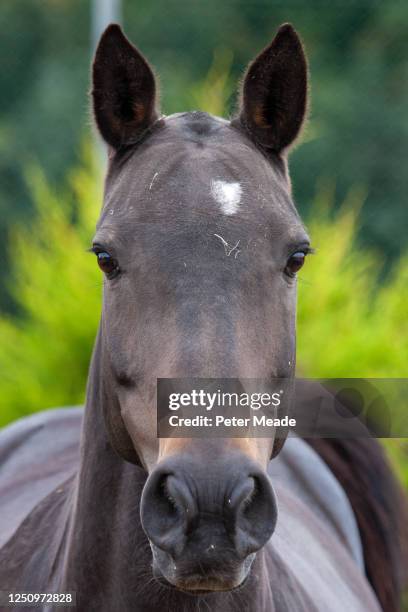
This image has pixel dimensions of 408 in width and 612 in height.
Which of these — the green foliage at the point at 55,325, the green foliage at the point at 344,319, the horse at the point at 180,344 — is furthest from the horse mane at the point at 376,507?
the green foliage at the point at 55,325

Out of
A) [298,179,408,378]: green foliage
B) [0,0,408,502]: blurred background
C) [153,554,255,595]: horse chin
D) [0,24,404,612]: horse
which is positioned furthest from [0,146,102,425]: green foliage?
[153,554,255,595]: horse chin

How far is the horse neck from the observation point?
2.27 meters

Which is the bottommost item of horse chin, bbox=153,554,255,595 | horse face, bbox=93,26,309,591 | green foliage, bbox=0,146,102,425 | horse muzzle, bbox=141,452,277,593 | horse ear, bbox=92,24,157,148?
horse chin, bbox=153,554,255,595

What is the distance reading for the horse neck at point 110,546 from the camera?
7.44 ft

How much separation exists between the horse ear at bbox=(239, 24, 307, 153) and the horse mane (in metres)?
2.04

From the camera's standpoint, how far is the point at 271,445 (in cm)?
221

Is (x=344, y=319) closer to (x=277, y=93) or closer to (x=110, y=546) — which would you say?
(x=277, y=93)

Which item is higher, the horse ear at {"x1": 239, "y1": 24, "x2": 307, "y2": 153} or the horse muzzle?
the horse ear at {"x1": 239, "y1": 24, "x2": 307, "y2": 153}

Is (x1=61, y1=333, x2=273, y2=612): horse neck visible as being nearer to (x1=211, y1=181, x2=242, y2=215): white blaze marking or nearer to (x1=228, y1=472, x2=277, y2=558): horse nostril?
(x1=228, y1=472, x2=277, y2=558): horse nostril

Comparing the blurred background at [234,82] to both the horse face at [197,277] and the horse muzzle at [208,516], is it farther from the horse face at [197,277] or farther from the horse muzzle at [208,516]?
the horse muzzle at [208,516]

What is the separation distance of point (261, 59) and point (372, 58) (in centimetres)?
1594

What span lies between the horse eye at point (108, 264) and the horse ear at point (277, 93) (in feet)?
1.88

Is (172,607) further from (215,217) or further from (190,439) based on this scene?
(215,217)

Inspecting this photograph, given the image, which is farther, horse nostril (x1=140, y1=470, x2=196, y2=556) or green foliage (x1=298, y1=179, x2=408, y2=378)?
green foliage (x1=298, y1=179, x2=408, y2=378)
